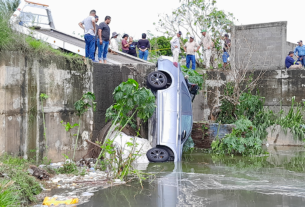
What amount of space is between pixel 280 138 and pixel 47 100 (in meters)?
8.58

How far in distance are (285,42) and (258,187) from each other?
35.1 ft

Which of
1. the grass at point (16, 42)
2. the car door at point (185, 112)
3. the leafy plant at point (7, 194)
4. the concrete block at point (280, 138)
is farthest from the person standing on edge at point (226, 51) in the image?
the leafy plant at point (7, 194)

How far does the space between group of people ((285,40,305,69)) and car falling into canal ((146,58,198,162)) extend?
733cm

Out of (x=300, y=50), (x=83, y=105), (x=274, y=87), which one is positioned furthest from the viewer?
(x=300, y=50)

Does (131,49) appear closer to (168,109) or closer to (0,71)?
(168,109)

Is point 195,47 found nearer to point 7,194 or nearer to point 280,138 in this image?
point 280,138

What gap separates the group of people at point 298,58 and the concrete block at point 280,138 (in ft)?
11.0

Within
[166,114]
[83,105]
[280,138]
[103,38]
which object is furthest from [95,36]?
[280,138]

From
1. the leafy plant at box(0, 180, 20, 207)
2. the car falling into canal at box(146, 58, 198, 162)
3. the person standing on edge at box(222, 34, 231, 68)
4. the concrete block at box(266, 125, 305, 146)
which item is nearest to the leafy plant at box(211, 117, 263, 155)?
the car falling into canal at box(146, 58, 198, 162)

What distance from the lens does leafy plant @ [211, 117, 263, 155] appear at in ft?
35.0

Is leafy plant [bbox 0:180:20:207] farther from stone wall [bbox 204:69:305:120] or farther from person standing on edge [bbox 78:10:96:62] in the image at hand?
stone wall [bbox 204:69:305:120]

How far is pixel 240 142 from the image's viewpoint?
10688 mm

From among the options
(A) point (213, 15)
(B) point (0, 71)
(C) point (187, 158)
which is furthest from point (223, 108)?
(B) point (0, 71)

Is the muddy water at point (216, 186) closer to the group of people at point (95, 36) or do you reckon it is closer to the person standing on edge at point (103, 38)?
the group of people at point (95, 36)
